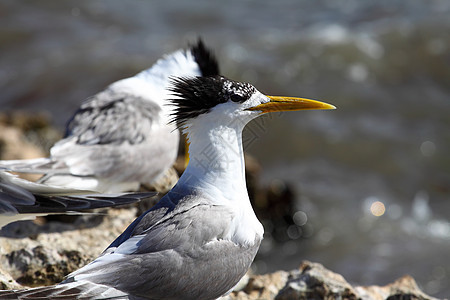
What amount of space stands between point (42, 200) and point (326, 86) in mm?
7759

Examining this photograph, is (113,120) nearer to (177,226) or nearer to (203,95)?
(203,95)

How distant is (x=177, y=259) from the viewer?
2447 millimetres

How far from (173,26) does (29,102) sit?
3.74m

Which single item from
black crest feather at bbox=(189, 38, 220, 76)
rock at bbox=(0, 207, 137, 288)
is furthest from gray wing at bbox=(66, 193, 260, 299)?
black crest feather at bbox=(189, 38, 220, 76)

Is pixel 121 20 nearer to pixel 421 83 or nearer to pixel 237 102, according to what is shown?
pixel 421 83

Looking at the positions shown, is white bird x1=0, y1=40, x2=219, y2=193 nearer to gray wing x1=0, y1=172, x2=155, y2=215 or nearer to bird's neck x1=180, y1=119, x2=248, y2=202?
gray wing x1=0, y1=172, x2=155, y2=215

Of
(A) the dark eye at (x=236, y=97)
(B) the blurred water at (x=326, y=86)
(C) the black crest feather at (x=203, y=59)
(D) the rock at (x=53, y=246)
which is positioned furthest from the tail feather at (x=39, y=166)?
(B) the blurred water at (x=326, y=86)

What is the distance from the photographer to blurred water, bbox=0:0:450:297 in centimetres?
701

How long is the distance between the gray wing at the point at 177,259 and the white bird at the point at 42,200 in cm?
37

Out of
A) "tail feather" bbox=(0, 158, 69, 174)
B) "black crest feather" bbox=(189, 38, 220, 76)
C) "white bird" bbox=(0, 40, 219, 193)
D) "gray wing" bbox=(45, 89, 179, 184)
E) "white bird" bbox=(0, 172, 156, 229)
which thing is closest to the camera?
"white bird" bbox=(0, 172, 156, 229)

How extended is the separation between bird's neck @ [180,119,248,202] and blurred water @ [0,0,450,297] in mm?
2658

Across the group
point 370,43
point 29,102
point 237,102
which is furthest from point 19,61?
point 237,102

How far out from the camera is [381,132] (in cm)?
894

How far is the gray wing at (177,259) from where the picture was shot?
7.79 feet
